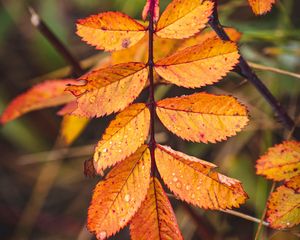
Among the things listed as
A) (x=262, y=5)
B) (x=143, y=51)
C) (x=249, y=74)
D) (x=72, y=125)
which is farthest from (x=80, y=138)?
(x=262, y=5)

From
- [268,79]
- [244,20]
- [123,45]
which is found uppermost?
[244,20]

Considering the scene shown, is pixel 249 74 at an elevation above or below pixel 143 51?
below

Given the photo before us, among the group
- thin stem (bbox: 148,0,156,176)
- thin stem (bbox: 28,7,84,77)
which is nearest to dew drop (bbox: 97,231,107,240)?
thin stem (bbox: 148,0,156,176)

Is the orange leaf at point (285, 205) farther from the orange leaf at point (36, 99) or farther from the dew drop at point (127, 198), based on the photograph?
the orange leaf at point (36, 99)

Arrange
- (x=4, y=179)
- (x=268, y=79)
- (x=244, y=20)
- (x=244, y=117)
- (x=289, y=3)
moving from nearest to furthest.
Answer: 1. (x=244, y=117)
2. (x=268, y=79)
3. (x=289, y=3)
4. (x=244, y=20)
5. (x=4, y=179)

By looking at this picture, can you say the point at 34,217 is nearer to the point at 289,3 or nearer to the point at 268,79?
the point at 268,79

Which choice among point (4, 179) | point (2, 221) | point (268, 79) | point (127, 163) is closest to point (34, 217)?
point (2, 221)

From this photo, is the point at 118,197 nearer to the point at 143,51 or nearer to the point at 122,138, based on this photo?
the point at 122,138
